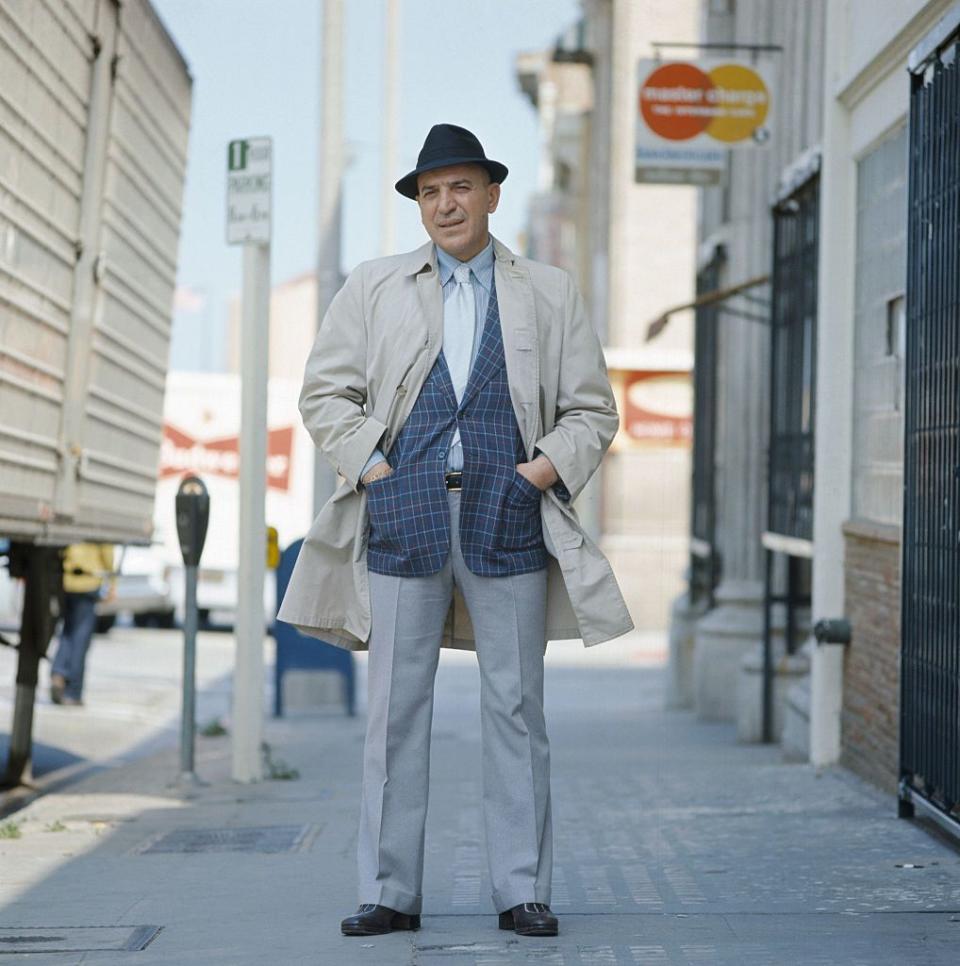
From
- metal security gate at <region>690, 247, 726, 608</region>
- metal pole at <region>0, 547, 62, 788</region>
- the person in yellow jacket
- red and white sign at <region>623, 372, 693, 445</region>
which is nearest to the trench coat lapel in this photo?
metal pole at <region>0, 547, 62, 788</region>

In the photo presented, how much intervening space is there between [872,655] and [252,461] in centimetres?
304

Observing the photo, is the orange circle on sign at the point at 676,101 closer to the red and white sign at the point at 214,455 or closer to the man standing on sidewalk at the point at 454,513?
the man standing on sidewalk at the point at 454,513

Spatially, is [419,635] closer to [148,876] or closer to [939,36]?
[148,876]

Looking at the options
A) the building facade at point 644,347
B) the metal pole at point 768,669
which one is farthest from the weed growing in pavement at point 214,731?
the building facade at point 644,347

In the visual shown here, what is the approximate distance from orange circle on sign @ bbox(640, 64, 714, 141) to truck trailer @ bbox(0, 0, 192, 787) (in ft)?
11.7

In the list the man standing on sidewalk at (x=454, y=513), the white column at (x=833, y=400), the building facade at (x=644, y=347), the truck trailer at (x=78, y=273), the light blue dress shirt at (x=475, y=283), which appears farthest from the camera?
the building facade at (x=644, y=347)

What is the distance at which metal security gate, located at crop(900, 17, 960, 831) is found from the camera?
6027 millimetres

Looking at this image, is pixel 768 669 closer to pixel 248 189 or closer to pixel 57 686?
pixel 248 189

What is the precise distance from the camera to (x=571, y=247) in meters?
44.5

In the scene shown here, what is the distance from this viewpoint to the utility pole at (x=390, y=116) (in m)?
21.2

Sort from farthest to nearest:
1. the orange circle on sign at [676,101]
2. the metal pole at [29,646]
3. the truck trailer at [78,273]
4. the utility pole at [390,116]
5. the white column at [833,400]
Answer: the utility pole at [390,116] → the orange circle on sign at [676,101] → the metal pole at [29,646] → the white column at [833,400] → the truck trailer at [78,273]

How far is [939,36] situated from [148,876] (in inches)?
149

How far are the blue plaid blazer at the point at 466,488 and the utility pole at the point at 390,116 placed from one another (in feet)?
53.2

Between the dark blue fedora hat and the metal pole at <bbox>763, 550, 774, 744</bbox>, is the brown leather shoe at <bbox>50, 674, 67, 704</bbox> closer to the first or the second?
the metal pole at <bbox>763, 550, 774, 744</bbox>
